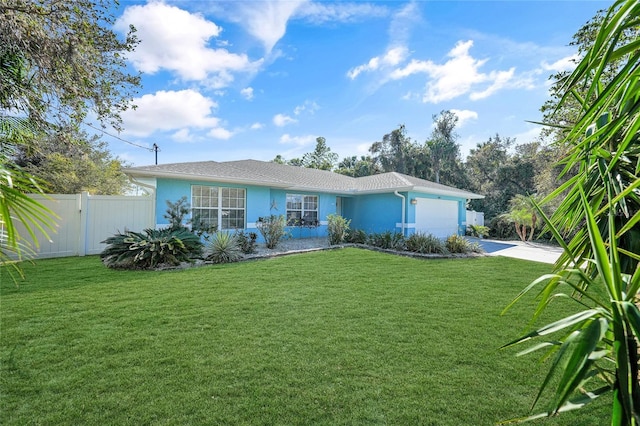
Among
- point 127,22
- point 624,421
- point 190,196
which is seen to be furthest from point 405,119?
point 624,421

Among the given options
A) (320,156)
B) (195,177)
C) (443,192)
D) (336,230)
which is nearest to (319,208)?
(336,230)

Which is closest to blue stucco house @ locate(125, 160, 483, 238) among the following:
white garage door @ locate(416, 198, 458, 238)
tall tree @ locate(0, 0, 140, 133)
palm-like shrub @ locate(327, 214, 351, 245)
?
white garage door @ locate(416, 198, 458, 238)

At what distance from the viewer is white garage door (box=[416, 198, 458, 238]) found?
15.5 metres

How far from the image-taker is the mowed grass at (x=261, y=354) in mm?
2492

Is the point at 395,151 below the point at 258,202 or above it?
above

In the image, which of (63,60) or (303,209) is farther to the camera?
(303,209)

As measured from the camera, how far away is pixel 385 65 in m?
11.2

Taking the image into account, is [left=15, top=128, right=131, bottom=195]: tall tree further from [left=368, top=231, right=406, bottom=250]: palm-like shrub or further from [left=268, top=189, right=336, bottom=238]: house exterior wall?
[left=368, top=231, right=406, bottom=250]: palm-like shrub

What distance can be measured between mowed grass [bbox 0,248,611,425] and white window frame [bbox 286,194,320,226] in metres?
8.97

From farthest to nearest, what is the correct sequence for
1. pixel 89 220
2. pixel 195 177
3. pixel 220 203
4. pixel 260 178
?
pixel 260 178 → pixel 220 203 → pixel 195 177 → pixel 89 220

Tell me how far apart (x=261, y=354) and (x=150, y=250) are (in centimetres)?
630

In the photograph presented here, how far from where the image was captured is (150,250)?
8.13m

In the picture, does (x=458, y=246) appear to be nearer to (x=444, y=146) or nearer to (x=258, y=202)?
(x=258, y=202)

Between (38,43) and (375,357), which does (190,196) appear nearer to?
(38,43)
